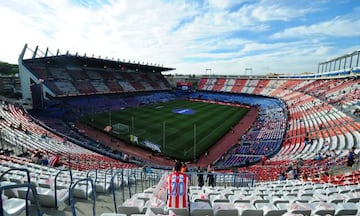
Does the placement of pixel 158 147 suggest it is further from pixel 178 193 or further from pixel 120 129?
pixel 178 193

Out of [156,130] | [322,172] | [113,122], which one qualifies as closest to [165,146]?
[156,130]

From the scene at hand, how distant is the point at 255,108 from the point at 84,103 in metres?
37.7

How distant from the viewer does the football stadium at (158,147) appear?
4.87 m

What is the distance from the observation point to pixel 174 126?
34.4 meters

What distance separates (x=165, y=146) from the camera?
26.6 meters

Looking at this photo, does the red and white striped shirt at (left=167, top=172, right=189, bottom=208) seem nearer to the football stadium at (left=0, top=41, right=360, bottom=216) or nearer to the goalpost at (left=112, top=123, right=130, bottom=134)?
the football stadium at (left=0, top=41, right=360, bottom=216)

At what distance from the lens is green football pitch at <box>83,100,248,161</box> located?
26.7m

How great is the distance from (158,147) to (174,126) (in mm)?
8871

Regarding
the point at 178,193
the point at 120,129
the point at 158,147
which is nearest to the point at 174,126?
the point at 120,129

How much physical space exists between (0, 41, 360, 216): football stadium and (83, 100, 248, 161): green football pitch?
0.17m

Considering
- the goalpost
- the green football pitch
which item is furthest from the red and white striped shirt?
the goalpost

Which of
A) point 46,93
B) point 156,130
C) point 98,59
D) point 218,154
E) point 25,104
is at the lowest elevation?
point 218,154

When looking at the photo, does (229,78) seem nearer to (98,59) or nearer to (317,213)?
(98,59)

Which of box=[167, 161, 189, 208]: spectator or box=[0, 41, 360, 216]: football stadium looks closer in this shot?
box=[167, 161, 189, 208]: spectator
